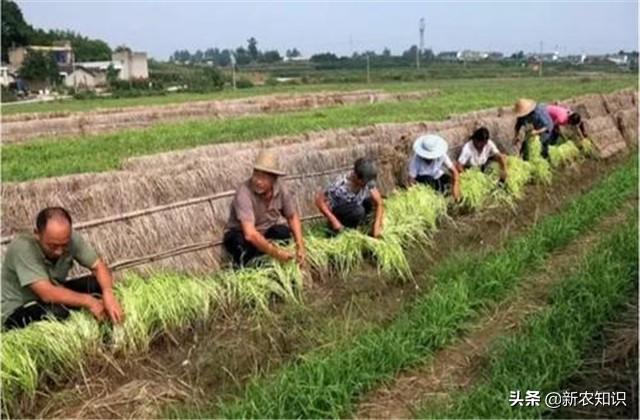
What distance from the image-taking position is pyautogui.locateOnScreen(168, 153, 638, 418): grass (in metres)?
4.06

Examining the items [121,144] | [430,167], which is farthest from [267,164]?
[121,144]

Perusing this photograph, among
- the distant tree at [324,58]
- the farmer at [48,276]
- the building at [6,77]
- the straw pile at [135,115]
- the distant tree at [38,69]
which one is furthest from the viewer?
the distant tree at [324,58]

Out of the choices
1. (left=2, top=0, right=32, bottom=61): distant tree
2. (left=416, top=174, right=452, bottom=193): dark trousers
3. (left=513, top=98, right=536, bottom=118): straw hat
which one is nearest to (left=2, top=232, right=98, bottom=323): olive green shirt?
(left=416, top=174, right=452, bottom=193): dark trousers

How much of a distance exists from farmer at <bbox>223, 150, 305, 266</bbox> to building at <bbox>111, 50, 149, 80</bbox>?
63.7m

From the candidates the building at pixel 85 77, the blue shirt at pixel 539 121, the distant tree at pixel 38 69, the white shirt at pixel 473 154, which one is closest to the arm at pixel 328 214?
the white shirt at pixel 473 154

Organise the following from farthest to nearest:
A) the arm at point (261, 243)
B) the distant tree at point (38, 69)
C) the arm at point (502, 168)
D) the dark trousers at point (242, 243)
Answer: the distant tree at point (38, 69), the arm at point (502, 168), the dark trousers at point (242, 243), the arm at point (261, 243)

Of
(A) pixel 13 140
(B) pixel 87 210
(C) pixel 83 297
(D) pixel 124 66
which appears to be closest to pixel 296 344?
(C) pixel 83 297

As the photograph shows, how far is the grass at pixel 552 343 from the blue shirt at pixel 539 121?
6309 millimetres

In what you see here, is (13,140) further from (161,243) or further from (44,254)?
(44,254)

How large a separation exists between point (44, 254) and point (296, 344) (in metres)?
1.87

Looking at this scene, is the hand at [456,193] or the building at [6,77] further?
the building at [6,77]

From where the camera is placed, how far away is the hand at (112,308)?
196 inches

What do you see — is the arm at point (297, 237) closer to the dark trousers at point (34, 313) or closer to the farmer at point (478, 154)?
the dark trousers at point (34, 313)

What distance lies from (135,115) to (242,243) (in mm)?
16905
